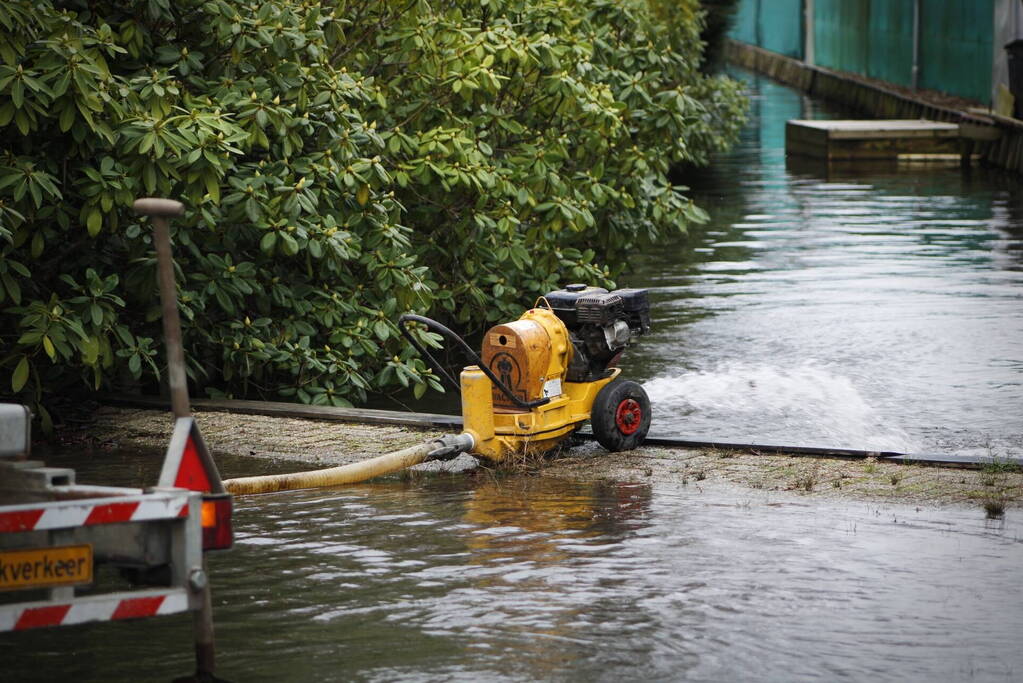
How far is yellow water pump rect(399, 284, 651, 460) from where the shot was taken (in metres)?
9.55

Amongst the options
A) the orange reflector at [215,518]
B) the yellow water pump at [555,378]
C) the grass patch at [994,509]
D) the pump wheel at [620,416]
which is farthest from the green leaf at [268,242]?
the orange reflector at [215,518]

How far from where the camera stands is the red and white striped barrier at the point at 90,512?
5.20m

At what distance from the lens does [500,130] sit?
14812 mm

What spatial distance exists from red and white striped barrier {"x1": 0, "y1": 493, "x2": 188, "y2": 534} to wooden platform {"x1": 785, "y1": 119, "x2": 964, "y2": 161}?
98.8ft

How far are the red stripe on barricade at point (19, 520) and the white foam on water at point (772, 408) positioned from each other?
228 inches

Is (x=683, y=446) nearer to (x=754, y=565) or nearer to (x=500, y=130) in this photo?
(x=754, y=565)

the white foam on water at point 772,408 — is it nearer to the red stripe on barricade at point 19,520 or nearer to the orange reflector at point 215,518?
the orange reflector at point 215,518

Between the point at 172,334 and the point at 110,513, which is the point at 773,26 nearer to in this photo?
the point at 172,334

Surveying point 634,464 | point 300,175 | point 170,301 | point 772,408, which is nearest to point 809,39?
point 772,408

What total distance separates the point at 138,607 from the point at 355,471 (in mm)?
3724

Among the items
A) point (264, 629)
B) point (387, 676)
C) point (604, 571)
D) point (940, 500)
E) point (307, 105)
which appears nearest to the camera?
point (387, 676)

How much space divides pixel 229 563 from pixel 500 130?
303 inches

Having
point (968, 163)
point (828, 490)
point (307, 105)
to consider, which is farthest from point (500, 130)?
point (968, 163)

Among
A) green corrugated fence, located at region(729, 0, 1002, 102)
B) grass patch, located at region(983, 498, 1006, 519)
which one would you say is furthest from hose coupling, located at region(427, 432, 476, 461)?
green corrugated fence, located at region(729, 0, 1002, 102)
